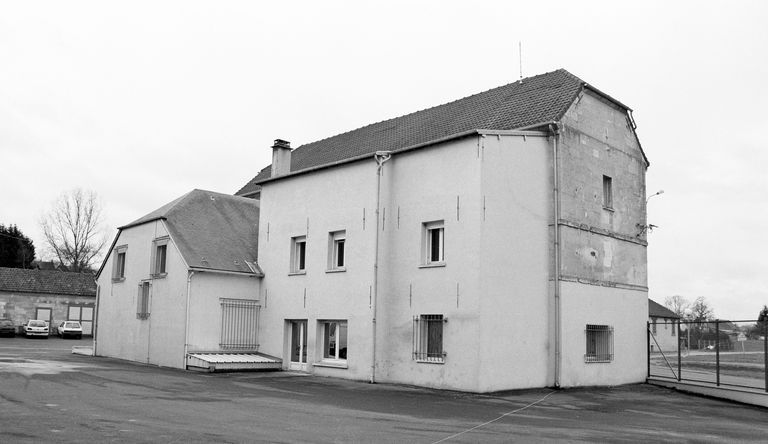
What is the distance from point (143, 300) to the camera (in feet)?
87.0

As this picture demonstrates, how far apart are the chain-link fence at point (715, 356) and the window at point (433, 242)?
7.68m

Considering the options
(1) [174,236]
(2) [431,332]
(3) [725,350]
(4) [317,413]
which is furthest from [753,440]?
(3) [725,350]

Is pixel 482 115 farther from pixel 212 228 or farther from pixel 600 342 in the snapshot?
pixel 212 228

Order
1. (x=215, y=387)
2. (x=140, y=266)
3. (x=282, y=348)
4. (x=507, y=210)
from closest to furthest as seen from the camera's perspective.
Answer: (x=215, y=387) < (x=507, y=210) < (x=282, y=348) < (x=140, y=266)

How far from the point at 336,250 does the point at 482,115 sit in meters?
6.55

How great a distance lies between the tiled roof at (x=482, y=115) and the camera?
70.0 ft

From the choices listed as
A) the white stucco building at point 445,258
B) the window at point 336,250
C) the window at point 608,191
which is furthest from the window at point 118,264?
the window at point 608,191

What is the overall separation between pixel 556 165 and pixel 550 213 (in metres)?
1.44

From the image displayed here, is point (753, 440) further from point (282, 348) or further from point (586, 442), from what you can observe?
point (282, 348)

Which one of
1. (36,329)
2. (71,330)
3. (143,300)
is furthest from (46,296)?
(143,300)

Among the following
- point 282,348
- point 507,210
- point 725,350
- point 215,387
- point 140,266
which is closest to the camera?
point 215,387

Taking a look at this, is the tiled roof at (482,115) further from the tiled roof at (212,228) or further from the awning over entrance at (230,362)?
the awning over entrance at (230,362)

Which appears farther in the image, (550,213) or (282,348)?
(282,348)

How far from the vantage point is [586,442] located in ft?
35.6
